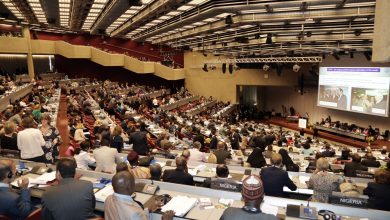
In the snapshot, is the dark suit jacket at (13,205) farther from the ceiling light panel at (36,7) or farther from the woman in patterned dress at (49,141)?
the ceiling light panel at (36,7)

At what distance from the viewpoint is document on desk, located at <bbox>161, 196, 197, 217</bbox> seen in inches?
137

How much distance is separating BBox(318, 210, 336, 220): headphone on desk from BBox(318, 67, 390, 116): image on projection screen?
13907mm

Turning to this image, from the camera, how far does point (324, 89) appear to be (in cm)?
1905

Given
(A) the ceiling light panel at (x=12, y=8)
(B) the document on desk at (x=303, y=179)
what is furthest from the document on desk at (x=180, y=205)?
(A) the ceiling light panel at (x=12, y=8)

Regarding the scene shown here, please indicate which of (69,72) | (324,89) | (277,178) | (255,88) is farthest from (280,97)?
(277,178)

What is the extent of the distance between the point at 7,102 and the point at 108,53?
1294 centimetres

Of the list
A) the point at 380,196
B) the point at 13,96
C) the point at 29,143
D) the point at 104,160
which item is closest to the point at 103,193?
the point at 104,160

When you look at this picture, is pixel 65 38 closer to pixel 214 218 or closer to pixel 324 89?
pixel 324 89

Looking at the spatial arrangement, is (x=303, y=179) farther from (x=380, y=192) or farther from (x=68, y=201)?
(x=68, y=201)

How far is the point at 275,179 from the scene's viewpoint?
4.46m

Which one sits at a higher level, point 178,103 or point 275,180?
point 275,180

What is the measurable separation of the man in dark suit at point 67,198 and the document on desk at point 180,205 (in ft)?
2.90

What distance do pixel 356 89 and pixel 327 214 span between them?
1518cm

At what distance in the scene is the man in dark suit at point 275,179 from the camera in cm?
446
